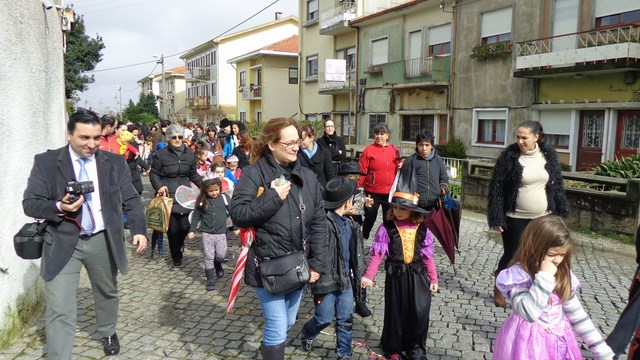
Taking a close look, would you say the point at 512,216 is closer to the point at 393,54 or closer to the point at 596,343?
the point at 596,343

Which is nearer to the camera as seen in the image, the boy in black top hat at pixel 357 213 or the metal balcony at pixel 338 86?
the boy in black top hat at pixel 357 213

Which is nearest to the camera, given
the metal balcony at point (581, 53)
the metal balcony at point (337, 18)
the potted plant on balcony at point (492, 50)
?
the metal balcony at point (581, 53)

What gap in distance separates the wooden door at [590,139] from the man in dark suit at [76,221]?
45.7ft

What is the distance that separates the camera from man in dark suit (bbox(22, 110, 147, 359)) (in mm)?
3520

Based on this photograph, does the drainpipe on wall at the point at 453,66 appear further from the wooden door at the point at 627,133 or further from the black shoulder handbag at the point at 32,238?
the black shoulder handbag at the point at 32,238

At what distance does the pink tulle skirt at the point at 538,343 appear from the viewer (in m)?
2.69

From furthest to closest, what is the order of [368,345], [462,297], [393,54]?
1. [393,54]
2. [462,297]
3. [368,345]

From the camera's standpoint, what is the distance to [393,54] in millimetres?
22156

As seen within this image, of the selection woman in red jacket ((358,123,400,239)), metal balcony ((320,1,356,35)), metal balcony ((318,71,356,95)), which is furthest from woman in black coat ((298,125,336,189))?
metal balcony ((320,1,356,35))

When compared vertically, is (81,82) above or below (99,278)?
above

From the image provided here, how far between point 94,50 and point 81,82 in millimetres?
2712

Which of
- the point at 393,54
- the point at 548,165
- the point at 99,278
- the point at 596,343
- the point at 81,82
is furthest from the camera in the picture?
the point at 81,82

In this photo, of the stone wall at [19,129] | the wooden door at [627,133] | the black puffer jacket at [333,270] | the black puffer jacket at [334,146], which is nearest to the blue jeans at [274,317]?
the black puffer jacket at [333,270]

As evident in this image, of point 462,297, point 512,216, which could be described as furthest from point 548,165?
point 462,297
